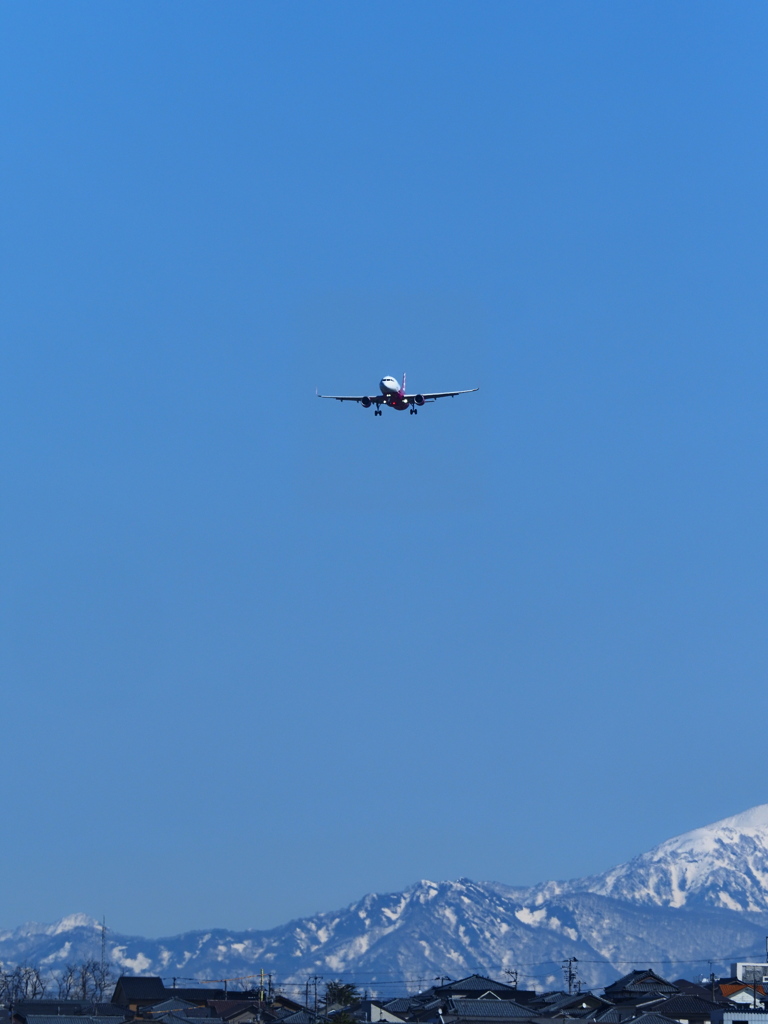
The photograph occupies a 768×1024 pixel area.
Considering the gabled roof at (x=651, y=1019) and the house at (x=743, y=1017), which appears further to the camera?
the gabled roof at (x=651, y=1019)

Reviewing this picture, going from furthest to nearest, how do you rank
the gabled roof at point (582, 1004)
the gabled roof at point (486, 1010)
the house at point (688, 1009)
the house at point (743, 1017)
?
the gabled roof at point (582, 1004) < the gabled roof at point (486, 1010) < the house at point (688, 1009) < the house at point (743, 1017)

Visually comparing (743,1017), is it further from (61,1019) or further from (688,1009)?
(61,1019)

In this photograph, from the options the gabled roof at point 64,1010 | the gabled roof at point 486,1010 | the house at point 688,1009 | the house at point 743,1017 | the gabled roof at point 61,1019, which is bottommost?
the house at point 743,1017

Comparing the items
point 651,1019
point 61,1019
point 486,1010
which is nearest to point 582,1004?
point 486,1010

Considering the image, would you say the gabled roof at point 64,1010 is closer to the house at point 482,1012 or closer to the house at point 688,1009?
the house at point 482,1012

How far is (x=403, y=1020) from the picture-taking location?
186875 millimetres

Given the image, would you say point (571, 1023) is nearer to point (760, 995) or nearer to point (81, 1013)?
point (760, 995)

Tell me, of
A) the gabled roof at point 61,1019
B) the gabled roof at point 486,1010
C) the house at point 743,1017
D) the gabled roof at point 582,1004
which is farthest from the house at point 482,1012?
the gabled roof at point 61,1019

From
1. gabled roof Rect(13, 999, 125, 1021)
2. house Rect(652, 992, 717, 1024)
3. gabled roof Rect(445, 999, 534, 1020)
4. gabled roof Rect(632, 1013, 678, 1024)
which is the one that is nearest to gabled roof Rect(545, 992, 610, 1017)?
gabled roof Rect(445, 999, 534, 1020)

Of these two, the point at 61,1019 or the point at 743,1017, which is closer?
the point at 743,1017

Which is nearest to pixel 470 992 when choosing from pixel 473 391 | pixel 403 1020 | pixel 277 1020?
pixel 403 1020

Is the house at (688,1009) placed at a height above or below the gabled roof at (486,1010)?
below

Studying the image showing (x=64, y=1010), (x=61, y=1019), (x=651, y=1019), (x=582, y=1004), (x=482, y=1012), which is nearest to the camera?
(x=651, y=1019)

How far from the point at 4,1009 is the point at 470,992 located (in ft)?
192
